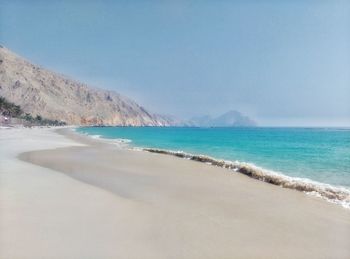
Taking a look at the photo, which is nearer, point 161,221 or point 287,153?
point 161,221

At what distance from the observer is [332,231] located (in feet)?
25.0

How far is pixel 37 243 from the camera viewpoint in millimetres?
5996

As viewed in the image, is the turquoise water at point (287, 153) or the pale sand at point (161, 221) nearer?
the pale sand at point (161, 221)

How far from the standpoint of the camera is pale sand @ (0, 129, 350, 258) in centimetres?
600

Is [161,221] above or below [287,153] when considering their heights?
below

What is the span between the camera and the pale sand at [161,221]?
6.00 metres

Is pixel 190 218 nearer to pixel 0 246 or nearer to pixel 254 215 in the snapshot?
pixel 254 215

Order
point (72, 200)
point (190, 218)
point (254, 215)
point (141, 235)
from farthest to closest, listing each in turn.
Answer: point (72, 200), point (254, 215), point (190, 218), point (141, 235)

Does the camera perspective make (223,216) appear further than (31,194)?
No

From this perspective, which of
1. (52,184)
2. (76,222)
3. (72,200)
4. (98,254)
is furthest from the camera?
(52,184)

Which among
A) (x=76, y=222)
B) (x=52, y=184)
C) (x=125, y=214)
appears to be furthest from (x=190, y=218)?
(x=52, y=184)

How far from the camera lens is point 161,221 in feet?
25.5

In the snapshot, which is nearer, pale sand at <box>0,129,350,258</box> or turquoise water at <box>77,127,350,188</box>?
pale sand at <box>0,129,350,258</box>

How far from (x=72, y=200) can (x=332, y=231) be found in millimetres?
6764
